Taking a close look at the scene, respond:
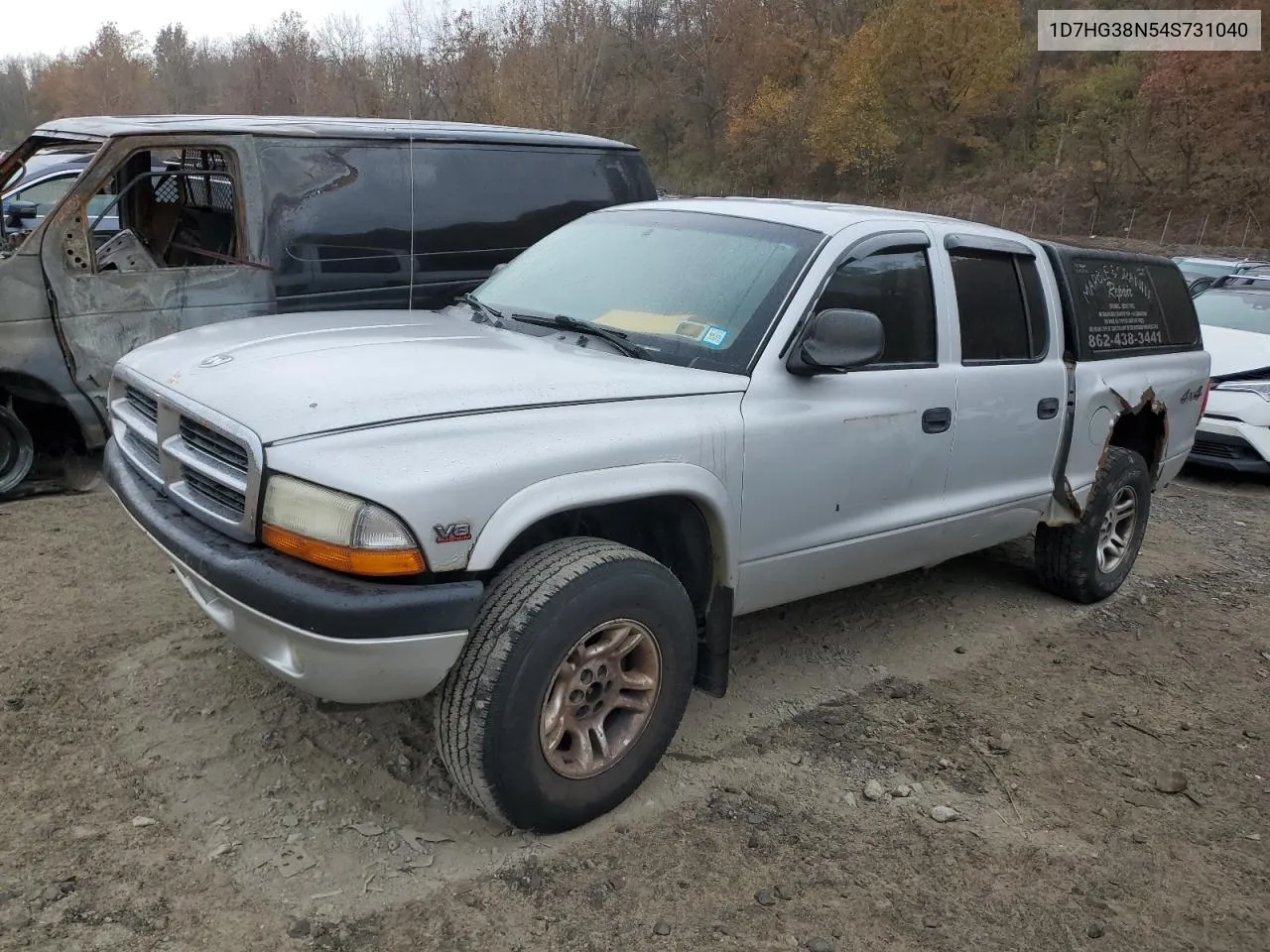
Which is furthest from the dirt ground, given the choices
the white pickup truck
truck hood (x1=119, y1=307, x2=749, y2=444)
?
truck hood (x1=119, y1=307, x2=749, y2=444)

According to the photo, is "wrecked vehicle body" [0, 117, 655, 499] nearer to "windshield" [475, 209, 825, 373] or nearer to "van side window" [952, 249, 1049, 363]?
"windshield" [475, 209, 825, 373]

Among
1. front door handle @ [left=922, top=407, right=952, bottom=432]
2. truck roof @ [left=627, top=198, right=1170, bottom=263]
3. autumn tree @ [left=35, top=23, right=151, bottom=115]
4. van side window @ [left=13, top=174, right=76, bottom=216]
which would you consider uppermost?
autumn tree @ [left=35, top=23, right=151, bottom=115]

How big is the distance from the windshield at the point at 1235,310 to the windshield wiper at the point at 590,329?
7837 millimetres

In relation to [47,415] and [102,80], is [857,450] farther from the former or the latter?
[102,80]

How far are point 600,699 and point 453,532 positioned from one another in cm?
76

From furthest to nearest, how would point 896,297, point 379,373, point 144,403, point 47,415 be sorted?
point 47,415, point 896,297, point 144,403, point 379,373

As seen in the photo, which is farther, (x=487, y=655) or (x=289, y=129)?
(x=289, y=129)

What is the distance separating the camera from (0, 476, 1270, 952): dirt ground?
103 inches

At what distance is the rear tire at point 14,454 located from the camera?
545 cm

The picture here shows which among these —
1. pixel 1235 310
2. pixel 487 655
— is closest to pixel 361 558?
pixel 487 655

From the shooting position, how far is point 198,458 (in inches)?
112

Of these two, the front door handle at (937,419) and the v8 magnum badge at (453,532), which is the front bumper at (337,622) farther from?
the front door handle at (937,419)

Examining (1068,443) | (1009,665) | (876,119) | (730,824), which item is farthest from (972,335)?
(876,119)

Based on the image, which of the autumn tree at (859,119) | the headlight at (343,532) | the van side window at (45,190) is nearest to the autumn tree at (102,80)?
the autumn tree at (859,119)
